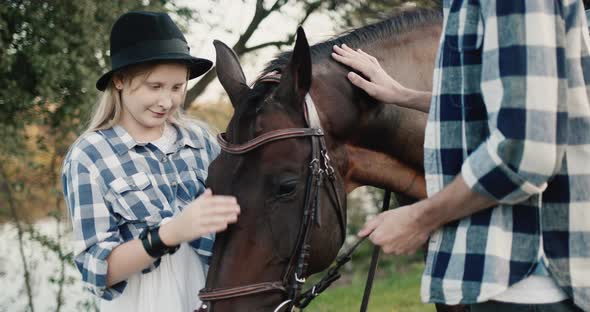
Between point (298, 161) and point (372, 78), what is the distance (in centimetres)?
49

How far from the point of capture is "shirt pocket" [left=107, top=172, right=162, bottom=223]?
2.34 metres

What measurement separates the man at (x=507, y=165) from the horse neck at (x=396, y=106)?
823mm

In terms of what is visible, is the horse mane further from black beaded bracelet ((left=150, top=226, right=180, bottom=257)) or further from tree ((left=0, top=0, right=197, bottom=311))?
tree ((left=0, top=0, right=197, bottom=311))

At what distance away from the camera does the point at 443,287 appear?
5.38ft

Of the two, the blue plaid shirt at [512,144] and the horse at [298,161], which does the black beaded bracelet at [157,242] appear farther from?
the blue plaid shirt at [512,144]

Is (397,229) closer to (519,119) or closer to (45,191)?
(519,119)

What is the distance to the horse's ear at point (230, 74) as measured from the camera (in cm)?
258

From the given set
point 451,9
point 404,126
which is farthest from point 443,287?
point 404,126

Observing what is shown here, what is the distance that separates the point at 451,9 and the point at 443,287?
76 cm

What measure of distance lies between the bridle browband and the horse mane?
29cm

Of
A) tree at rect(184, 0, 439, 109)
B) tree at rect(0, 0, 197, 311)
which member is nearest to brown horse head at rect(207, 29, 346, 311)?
tree at rect(0, 0, 197, 311)

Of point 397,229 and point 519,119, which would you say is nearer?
point 519,119

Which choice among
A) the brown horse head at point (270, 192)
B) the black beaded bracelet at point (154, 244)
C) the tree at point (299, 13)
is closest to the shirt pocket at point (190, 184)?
the brown horse head at point (270, 192)

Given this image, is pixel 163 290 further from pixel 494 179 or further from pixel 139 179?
pixel 494 179
